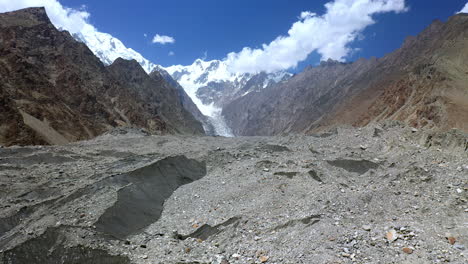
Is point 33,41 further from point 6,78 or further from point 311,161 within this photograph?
point 311,161

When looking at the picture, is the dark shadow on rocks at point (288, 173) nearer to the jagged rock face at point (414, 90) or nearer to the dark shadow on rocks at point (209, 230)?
the dark shadow on rocks at point (209, 230)

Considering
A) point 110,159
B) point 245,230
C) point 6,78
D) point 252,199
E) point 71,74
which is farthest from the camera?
point 71,74

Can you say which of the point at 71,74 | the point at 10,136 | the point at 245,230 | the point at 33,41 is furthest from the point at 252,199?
the point at 33,41

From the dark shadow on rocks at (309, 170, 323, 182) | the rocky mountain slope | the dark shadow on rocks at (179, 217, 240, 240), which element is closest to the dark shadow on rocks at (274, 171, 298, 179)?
the dark shadow on rocks at (309, 170, 323, 182)

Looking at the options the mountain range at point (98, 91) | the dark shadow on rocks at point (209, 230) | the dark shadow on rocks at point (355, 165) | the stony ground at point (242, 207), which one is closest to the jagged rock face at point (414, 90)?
the mountain range at point (98, 91)

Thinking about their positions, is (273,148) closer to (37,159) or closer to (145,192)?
(145,192)

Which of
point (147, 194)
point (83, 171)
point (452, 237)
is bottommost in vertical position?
point (452, 237)
